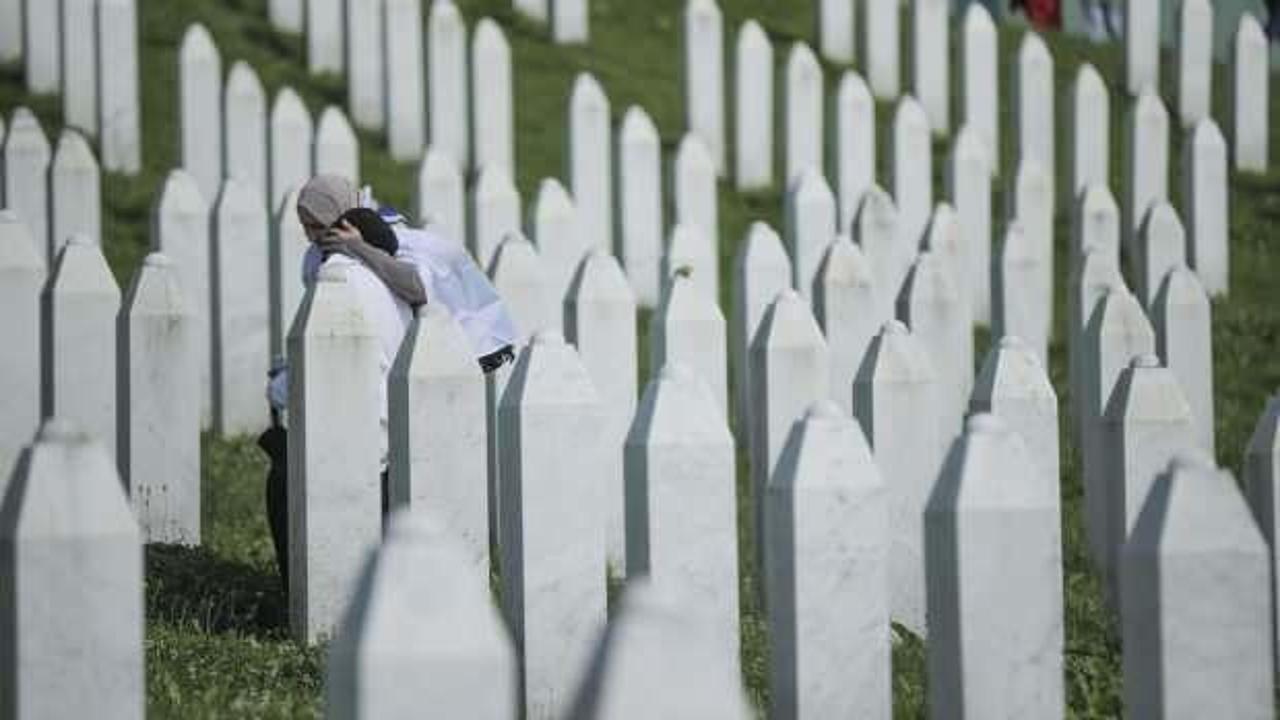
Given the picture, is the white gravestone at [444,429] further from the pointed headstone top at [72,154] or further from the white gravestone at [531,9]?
the white gravestone at [531,9]

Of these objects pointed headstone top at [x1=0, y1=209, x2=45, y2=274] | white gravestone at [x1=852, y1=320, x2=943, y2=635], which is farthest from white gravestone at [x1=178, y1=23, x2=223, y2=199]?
white gravestone at [x1=852, y1=320, x2=943, y2=635]

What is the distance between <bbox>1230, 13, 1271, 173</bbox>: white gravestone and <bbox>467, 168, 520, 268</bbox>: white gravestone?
4.64 m

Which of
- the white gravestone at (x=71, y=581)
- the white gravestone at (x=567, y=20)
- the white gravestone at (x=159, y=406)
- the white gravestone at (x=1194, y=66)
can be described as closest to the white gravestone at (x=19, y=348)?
the white gravestone at (x=159, y=406)

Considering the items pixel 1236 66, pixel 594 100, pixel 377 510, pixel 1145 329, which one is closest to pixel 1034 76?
pixel 1236 66

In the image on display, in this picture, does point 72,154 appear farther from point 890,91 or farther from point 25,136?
point 890,91

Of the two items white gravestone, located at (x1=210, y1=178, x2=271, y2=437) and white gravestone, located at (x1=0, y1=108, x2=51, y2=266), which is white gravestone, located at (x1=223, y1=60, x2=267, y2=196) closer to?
white gravestone, located at (x1=0, y1=108, x2=51, y2=266)

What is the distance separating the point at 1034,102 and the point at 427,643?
10.7m

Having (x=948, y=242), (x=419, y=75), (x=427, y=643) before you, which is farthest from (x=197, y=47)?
(x=427, y=643)

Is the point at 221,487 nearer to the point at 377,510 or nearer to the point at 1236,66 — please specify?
the point at 377,510

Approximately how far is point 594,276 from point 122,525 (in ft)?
14.6

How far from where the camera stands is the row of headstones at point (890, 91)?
542 inches

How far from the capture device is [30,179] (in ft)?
37.7

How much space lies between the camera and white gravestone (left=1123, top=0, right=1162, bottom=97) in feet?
52.2

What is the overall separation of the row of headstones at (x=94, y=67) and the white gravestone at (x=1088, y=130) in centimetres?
425
